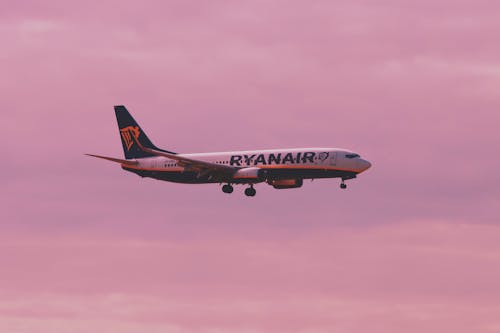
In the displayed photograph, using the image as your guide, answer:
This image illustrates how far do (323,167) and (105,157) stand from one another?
26484 mm

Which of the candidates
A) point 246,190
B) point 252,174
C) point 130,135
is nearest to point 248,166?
point 252,174

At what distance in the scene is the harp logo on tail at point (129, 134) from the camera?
6299 inches

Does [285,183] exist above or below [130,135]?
below

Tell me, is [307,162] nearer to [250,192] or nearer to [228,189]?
[250,192]

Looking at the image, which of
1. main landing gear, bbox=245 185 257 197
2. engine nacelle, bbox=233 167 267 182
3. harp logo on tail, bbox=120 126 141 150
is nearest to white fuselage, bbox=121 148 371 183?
engine nacelle, bbox=233 167 267 182

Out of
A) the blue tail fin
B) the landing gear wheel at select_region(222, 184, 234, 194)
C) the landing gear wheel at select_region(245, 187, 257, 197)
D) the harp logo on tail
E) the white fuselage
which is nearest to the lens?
the white fuselage

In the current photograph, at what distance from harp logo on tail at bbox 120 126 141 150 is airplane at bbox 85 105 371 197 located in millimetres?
1372

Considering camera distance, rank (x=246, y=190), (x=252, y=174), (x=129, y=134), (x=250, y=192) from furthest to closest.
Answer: (x=129, y=134) < (x=246, y=190) < (x=250, y=192) < (x=252, y=174)

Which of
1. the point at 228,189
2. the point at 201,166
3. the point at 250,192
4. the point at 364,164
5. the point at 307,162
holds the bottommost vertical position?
the point at 250,192

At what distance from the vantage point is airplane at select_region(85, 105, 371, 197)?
140 m

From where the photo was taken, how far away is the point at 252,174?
463 feet

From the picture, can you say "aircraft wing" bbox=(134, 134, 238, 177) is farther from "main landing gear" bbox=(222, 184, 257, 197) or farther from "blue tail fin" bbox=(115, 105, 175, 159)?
"blue tail fin" bbox=(115, 105, 175, 159)

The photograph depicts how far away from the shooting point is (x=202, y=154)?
151500mm

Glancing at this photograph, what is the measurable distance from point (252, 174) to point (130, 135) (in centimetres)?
2580
